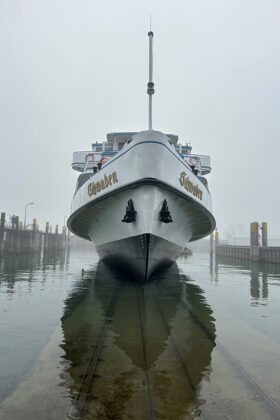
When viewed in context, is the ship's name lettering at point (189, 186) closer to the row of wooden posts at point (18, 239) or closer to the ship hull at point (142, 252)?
the ship hull at point (142, 252)

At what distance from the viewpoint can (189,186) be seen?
9.51 m

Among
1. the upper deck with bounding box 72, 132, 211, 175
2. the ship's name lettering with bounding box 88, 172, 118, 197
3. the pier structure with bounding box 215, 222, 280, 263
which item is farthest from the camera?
the pier structure with bounding box 215, 222, 280, 263

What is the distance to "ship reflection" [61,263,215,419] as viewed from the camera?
2.64m

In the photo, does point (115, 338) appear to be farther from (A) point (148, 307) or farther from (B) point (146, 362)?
(A) point (148, 307)

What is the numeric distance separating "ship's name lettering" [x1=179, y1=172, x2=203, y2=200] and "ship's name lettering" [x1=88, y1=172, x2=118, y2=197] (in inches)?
85.7

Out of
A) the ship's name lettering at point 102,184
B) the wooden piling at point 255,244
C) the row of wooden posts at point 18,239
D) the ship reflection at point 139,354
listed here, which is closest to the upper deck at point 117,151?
the ship's name lettering at point 102,184

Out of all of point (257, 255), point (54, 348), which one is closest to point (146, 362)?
point (54, 348)

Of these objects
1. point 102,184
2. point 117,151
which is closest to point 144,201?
point 102,184

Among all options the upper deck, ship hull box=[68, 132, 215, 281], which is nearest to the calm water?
ship hull box=[68, 132, 215, 281]

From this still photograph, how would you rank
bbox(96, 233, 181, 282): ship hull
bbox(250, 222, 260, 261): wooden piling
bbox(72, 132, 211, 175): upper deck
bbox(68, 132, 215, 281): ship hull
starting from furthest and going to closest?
1. bbox(250, 222, 260, 261): wooden piling
2. bbox(72, 132, 211, 175): upper deck
3. bbox(96, 233, 181, 282): ship hull
4. bbox(68, 132, 215, 281): ship hull

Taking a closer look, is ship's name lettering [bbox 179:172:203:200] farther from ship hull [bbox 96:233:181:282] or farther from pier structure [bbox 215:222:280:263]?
pier structure [bbox 215:222:280:263]

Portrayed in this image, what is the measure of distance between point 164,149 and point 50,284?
6341mm

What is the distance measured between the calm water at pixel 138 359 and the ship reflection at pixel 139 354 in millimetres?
12

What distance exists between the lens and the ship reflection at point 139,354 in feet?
8.66
